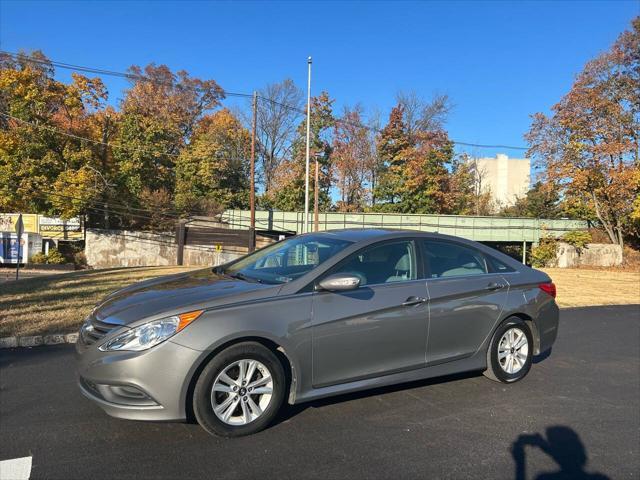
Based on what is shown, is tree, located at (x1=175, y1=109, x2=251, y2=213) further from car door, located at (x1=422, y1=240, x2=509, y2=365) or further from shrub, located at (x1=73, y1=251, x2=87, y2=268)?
car door, located at (x1=422, y1=240, x2=509, y2=365)

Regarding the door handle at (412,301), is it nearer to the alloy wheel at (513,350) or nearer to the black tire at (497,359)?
the black tire at (497,359)

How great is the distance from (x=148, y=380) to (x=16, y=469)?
934mm

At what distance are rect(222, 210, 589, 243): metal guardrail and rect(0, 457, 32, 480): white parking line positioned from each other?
38.2 meters

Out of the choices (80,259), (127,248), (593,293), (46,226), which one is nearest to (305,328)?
(593,293)

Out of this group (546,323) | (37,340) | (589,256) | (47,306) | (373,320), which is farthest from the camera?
(589,256)

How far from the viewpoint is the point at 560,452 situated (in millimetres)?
3648

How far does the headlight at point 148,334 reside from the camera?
A: 3.45 metres

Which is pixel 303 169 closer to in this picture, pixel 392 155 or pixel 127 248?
pixel 392 155

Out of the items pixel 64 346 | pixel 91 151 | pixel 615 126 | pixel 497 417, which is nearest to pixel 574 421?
pixel 497 417

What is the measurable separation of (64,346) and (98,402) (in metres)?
3.28

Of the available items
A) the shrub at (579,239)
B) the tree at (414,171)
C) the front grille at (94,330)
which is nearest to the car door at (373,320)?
the front grille at (94,330)

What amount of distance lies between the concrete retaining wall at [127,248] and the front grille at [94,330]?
35.0 m

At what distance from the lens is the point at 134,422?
12.7 feet

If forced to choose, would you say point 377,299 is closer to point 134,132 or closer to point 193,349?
point 193,349
